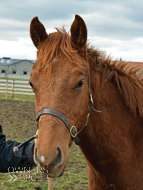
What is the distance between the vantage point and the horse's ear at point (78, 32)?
6.86 feet

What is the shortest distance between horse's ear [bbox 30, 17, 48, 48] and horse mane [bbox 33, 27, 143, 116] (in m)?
0.07

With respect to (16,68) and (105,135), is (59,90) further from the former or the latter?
(16,68)

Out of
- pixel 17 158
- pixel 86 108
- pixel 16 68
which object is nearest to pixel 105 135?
pixel 86 108

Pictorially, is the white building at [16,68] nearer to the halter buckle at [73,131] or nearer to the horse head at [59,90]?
the horse head at [59,90]

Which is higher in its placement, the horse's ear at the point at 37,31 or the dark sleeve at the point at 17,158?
the horse's ear at the point at 37,31

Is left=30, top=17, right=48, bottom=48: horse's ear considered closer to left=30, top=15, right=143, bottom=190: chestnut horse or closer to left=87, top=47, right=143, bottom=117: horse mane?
left=30, top=15, right=143, bottom=190: chestnut horse

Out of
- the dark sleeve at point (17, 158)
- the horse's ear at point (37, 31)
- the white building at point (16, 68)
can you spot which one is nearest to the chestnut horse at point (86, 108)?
the horse's ear at point (37, 31)

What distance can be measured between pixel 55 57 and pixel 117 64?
3.43ft

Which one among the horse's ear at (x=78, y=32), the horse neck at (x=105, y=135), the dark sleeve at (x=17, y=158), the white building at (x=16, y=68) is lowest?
the dark sleeve at (x=17, y=158)

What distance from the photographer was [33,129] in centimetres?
852

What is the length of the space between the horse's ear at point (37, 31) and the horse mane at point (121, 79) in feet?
1.83

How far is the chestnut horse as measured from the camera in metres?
1.79

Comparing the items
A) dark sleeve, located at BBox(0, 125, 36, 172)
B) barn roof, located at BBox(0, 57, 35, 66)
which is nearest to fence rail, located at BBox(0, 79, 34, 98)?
dark sleeve, located at BBox(0, 125, 36, 172)

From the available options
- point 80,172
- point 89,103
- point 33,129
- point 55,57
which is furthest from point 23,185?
point 33,129
